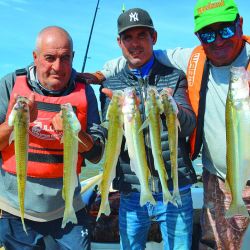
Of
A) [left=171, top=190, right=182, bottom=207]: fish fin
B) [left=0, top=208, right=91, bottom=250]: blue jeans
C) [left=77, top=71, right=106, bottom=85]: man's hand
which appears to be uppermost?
[left=77, top=71, right=106, bottom=85]: man's hand

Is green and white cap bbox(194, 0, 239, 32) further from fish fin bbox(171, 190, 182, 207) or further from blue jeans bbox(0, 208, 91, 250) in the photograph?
blue jeans bbox(0, 208, 91, 250)

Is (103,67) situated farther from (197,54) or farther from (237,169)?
(237,169)

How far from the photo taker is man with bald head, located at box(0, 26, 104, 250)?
173 inches

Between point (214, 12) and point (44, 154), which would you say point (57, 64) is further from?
point (214, 12)

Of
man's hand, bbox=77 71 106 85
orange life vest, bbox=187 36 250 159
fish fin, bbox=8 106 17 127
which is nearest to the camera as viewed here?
fish fin, bbox=8 106 17 127

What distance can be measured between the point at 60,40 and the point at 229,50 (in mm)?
1768

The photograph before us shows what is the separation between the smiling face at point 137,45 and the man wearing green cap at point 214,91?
363 millimetres

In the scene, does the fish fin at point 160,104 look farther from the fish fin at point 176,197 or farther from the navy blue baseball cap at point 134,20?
the navy blue baseball cap at point 134,20

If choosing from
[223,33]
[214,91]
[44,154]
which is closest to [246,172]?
[214,91]

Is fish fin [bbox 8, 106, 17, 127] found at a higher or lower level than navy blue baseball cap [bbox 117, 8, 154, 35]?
lower

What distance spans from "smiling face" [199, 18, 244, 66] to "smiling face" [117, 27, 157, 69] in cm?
59

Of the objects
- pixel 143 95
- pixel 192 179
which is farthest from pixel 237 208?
pixel 143 95

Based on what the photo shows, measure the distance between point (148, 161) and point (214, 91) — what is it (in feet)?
3.58

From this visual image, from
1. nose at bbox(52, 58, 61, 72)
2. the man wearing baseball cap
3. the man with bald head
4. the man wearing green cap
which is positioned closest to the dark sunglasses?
the man wearing green cap
